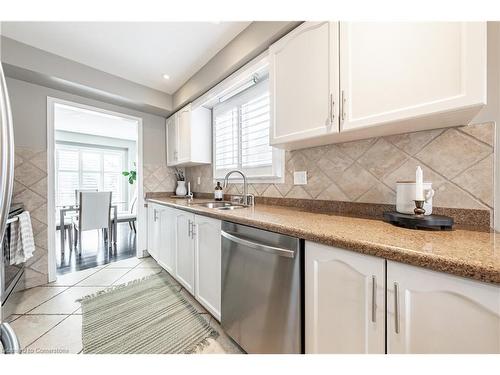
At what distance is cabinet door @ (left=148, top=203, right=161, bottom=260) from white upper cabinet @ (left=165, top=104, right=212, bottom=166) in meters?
0.74

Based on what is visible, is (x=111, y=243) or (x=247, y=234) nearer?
(x=247, y=234)

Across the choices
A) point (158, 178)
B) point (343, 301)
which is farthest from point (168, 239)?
point (343, 301)

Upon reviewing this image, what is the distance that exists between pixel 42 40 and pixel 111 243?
283 cm

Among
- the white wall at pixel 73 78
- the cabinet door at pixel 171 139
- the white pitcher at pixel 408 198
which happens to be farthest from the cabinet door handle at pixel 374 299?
the white wall at pixel 73 78

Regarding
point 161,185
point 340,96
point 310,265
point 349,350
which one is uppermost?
point 340,96

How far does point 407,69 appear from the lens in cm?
85

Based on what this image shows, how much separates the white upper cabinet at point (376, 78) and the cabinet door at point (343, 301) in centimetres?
66

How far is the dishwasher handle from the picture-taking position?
0.92 metres

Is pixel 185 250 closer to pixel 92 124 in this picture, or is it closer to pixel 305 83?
pixel 305 83

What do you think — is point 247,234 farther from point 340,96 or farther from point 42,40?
point 42,40

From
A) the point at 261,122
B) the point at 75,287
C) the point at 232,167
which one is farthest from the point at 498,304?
the point at 75,287

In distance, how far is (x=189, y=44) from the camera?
1.88 m

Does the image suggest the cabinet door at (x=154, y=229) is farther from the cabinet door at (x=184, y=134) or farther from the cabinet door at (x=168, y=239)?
the cabinet door at (x=184, y=134)

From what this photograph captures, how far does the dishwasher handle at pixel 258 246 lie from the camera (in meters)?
0.92
